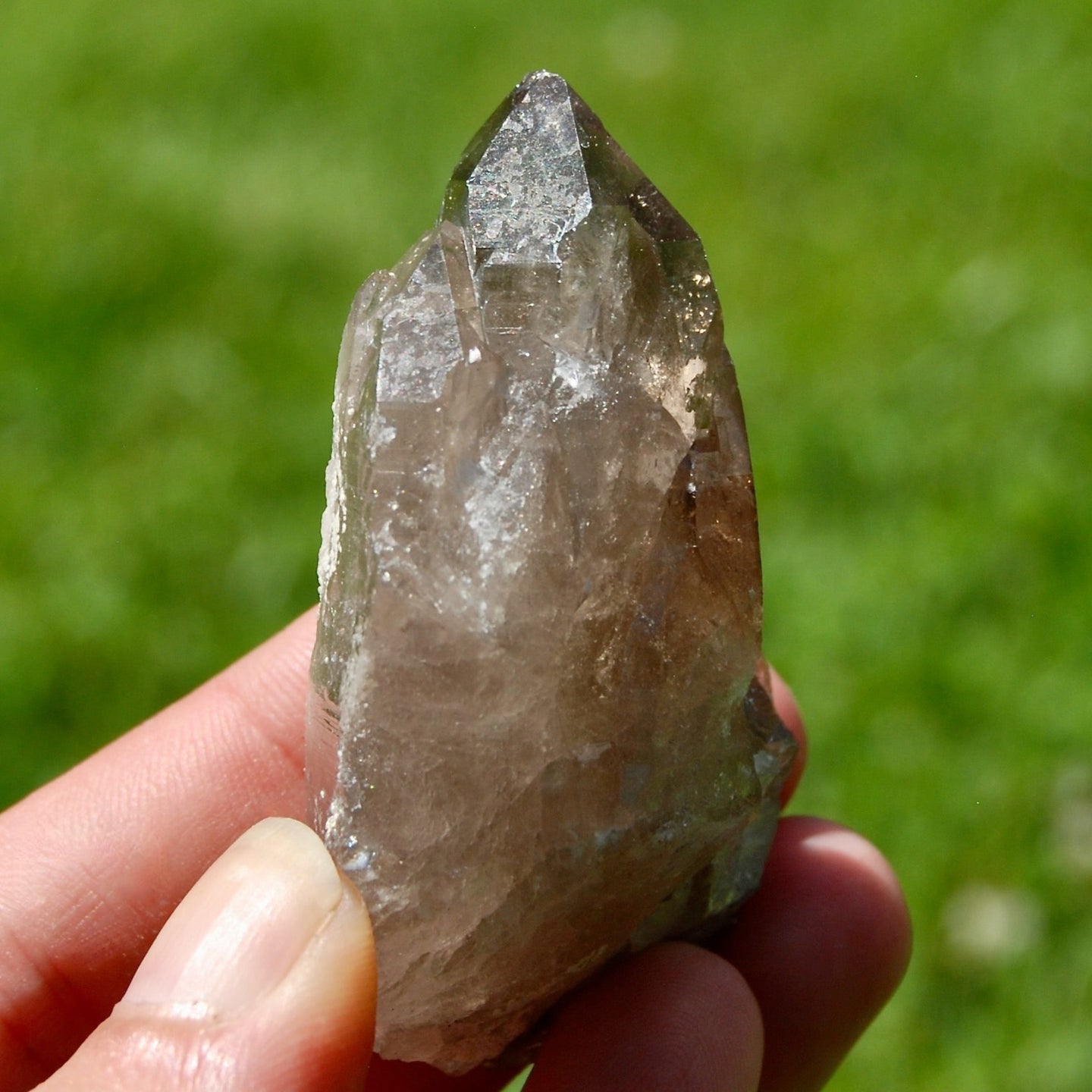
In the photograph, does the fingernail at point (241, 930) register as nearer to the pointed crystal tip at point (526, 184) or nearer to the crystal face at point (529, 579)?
the crystal face at point (529, 579)

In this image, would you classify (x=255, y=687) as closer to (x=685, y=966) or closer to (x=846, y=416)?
(x=685, y=966)

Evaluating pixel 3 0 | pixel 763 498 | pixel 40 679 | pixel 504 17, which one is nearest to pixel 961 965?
pixel 763 498

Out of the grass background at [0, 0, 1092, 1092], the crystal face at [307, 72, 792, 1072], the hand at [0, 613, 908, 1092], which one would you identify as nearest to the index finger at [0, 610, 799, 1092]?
the hand at [0, 613, 908, 1092]

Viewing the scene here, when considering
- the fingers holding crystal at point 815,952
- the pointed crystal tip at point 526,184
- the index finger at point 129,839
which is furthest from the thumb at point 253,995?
the fingers holding crystal at point 815,952

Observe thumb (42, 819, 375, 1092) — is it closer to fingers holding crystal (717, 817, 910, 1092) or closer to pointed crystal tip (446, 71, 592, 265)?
pointed crystal tip (446, 71, 592, 265)

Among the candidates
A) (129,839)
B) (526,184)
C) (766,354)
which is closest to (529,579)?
(526,184)

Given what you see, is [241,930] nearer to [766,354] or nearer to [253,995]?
[253,995]
